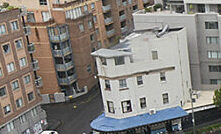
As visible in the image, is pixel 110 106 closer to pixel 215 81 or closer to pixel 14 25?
pixel 215 81

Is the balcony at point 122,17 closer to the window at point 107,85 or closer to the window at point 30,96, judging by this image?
the window at point 30,96

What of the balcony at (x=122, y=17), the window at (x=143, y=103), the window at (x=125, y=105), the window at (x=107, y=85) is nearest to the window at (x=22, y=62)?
the window at (x=107, y=85)

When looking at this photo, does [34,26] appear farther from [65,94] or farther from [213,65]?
[213,65]

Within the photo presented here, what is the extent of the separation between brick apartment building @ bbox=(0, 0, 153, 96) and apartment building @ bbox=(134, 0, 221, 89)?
17.6m

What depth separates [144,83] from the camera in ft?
196

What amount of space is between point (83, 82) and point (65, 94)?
13.7 ft

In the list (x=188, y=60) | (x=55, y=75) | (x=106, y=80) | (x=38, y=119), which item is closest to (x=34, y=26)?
(x=55, y=75)

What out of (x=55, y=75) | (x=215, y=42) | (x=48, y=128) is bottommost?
(x=48, y=128)

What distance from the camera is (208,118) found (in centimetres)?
6147

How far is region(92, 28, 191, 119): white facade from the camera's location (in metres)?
58.8

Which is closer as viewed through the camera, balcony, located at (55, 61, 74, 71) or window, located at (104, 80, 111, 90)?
window, located at (104, 80, 111, 90)

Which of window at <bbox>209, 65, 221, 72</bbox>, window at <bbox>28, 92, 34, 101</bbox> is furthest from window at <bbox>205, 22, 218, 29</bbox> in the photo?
window at <bbox>28, 92, 34, 101</bbox>

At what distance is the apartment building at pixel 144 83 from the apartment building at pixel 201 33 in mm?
3477

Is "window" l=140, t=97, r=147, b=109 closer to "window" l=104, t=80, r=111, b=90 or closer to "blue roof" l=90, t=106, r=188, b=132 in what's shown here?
"blue roof" l=90, t=106, r=188, b=132
